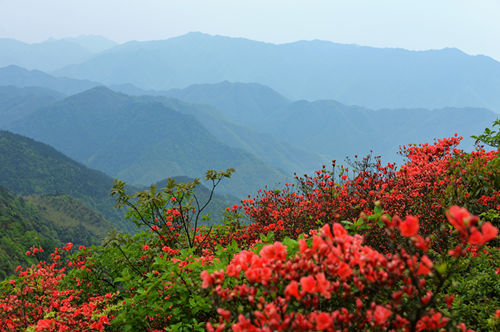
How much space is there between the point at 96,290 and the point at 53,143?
199366 mm

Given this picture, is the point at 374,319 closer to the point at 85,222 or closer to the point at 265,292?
the point at 265,292

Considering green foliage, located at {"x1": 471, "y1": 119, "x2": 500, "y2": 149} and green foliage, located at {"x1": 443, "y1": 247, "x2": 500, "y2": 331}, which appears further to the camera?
green foliage, located at {"x1": 471, "y1": 119, "x2": 500, "y2": 149}

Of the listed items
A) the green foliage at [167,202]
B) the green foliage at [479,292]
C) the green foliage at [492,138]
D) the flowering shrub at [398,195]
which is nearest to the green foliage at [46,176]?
the green foliage at [167,202]

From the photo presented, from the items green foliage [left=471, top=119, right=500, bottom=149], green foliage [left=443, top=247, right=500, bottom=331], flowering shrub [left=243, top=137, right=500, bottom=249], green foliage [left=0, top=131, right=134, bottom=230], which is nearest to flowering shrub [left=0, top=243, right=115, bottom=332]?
flowering shrub [left=243, top=137, right=500, bottom=249]

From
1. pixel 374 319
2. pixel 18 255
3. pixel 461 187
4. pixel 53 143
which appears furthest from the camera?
pixel 53 143

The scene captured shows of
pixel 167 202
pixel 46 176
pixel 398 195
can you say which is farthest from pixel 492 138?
pixel 46 176

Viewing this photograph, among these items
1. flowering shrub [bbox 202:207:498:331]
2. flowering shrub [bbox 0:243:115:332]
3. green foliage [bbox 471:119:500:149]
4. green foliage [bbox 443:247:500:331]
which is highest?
green foliage [bbox 471:119:500:149]

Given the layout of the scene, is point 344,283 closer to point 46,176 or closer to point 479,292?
point 479,292

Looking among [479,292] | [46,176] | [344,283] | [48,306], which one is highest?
[479,292]

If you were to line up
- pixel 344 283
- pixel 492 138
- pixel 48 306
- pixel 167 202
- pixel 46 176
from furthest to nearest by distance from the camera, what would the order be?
pixel 46 176
pixel 167 202
pixel 492 138
pixel 48 306
pixel 344 283

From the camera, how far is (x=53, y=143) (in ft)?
573

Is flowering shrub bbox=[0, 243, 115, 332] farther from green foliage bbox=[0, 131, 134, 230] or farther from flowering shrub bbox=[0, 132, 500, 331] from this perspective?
green foliage bbox=[0, 131, 134, 230]

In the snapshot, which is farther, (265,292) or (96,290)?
(96,290)

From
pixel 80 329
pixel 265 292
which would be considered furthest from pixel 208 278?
pixel 80 329
